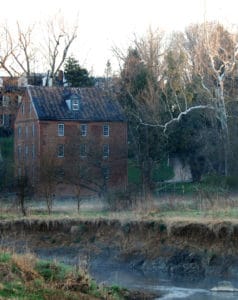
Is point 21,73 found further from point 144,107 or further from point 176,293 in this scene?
point 176,293

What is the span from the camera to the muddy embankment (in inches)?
1171

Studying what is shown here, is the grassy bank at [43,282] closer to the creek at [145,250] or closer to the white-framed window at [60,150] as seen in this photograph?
the creek at [145,250]

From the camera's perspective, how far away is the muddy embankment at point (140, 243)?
97.6ft

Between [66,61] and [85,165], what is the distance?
23.9 m

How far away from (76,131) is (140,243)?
108ft

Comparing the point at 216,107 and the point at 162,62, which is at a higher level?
the point at 162,62

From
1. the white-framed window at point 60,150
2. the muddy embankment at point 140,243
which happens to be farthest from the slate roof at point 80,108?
the muddy embankment at point 140,243

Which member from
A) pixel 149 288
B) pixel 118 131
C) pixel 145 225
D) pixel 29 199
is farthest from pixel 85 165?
pixel 149 288

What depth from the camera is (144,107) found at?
66875 mm

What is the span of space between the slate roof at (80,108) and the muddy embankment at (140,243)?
29.0m

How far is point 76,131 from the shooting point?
214 feet

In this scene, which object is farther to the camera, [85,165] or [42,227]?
[85,165]

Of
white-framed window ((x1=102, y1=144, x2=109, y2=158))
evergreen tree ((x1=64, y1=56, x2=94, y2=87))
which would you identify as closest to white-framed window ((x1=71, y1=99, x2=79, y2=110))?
white-framed window ((x1=102, y1=144, x2=109, y2=158))

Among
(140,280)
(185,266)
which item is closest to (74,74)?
(185,266)
